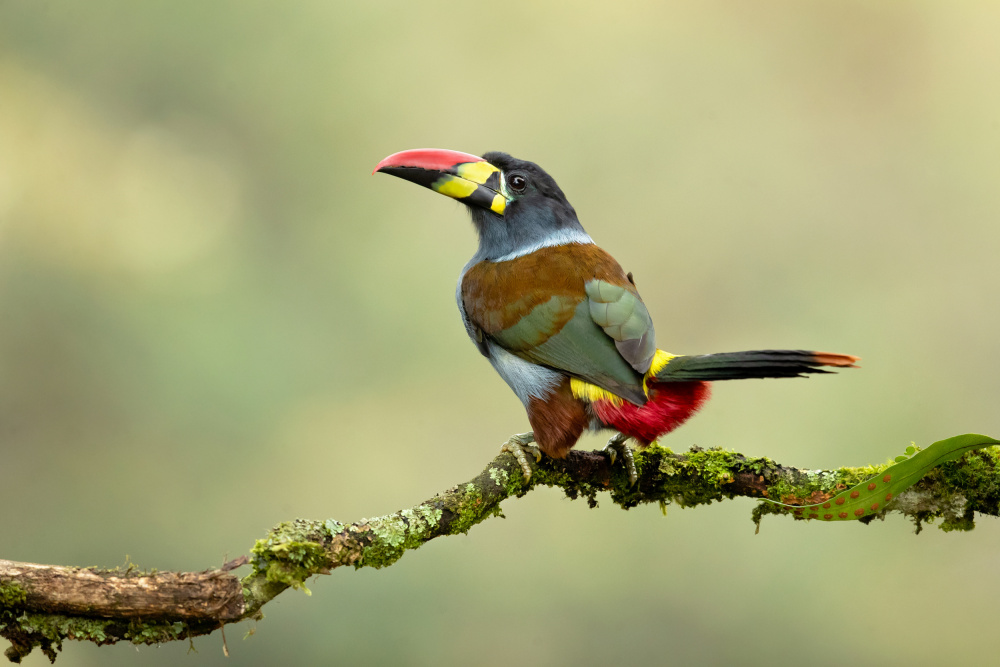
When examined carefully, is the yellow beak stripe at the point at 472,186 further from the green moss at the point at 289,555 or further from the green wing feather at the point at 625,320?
the green moss at the point at 289,555

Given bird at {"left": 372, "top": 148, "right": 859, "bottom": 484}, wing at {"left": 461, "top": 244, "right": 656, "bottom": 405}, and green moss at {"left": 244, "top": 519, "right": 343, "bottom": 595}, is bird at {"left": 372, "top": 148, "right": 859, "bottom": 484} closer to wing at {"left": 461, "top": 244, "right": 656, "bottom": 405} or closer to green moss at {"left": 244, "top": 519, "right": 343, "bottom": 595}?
wing at {"left": 461, "top": 244, "right": 656, "bottom": 405}

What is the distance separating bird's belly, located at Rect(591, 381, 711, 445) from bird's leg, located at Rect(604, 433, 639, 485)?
0.08 metres

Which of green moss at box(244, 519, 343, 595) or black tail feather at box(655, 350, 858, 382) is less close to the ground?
black tail feather at box(655, 350, 858, 382)

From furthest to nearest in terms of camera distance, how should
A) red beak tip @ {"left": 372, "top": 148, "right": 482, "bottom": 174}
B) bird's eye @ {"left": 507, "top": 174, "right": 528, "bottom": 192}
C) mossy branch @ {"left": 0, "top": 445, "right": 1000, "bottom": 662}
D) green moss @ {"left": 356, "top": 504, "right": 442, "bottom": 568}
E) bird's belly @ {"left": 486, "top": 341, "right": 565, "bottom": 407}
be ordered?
bird's eye @ {"left": 507, "top": 174, "right": 528, "bottom": 192} → red beak tip @ {"left": 372, "top": 148, "right": 482, "bottom": 174} → bird's belly @ {"left": 486, "top": 341, "right": 565, "bottom": 407} → green moss @ {"left": 356, "top": 504, "right": 442, "bottom": 568} → mossy branch @ {"left": 0, "top": 445, "right": 1000, "bottom": 662}

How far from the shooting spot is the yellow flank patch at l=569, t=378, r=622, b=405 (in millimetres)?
2227

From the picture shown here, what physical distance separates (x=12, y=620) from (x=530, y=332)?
1.33 m

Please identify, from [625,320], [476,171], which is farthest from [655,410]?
[476,171]

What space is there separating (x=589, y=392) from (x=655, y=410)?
173 mm

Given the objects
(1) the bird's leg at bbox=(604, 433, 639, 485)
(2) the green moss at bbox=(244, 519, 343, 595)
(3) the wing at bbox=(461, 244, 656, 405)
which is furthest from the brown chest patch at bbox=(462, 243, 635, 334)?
(2) the green moss at bbox=(244, 519, 343, 595)

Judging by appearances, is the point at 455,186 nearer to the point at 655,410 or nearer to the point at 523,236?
the point at 523,236

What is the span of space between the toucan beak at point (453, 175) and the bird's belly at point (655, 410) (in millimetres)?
804

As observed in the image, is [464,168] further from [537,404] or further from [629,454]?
[629,454]

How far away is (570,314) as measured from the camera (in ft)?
7.65

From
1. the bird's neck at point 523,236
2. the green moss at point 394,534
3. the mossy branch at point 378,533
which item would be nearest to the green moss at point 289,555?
the mossy branch at point 378,533
